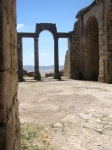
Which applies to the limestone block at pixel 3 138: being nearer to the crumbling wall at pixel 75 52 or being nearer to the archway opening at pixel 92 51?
the archway opening at pixel 92 51

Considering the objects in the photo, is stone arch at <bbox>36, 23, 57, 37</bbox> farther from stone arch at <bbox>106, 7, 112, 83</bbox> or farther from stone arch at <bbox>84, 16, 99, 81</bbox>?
stone arch at <bbox>106, 7, 112, 83</bbox>

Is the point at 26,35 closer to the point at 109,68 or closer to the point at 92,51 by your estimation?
the point at 92,51

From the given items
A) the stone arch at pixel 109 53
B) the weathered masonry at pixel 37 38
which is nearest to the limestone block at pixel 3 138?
the stone arch at pixel 109 53

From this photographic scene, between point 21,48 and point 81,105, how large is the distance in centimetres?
1280

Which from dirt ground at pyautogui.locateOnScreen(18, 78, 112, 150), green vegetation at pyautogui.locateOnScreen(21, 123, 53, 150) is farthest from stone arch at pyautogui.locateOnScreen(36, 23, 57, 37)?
green vegetation at pyautogui.locateOnScreen(21, 123, 53, 150)

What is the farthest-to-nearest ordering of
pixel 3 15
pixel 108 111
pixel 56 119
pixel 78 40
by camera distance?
pixel 78 40
pixel 108 111
pixel 56 119
pixel 3 15

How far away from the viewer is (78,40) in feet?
66.2

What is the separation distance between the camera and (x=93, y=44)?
18.8 meters

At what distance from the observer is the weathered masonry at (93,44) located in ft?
47.3

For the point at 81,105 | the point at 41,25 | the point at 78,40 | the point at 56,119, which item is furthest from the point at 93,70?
the point at 56,119

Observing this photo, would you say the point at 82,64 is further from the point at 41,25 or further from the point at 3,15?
the point at 3,15

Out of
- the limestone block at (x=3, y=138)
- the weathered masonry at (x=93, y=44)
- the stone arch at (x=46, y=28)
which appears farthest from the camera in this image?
the stone arch at (x=46, y=28)

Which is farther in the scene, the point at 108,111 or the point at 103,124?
the point at 108,111

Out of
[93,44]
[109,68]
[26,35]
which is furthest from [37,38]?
[109,68]
